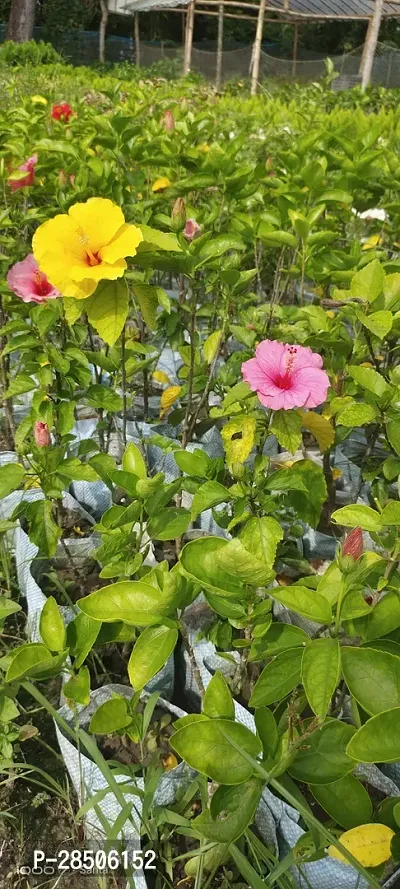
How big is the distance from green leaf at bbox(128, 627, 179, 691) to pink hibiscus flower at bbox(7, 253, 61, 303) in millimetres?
852

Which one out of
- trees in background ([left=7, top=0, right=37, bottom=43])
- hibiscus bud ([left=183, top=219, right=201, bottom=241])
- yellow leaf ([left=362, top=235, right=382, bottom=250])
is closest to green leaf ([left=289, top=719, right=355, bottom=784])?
hibiscus bud ([left=183, top=219, right=201, bottom=241])

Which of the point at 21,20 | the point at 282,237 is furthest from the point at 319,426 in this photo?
the point at 21,20

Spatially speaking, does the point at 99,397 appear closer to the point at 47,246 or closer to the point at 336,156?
the point at 47,246

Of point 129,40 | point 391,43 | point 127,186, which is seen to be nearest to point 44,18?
point 129,40

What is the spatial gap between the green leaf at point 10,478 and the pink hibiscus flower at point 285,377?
1.53 feet

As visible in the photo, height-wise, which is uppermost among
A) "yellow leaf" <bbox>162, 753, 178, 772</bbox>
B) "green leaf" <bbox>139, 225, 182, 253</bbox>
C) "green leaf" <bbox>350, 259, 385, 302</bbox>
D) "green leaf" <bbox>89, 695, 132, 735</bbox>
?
"green leaf" <bbox>139, 225, 182, 253</bbox>

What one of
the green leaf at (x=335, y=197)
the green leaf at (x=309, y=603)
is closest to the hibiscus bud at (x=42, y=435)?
the green leaf at (x=309, y=603)

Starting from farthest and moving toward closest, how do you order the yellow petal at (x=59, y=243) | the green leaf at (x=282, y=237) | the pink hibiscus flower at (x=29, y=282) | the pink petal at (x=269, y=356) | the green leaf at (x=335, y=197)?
the green leaf at (x=335, y=197) → the green leaf at (x=282, y=237) → the pink hibiscus flower at (x=29, y=282) → the pink petal at (x=269, y=356) → the yellow petal at (x=59, y=243)

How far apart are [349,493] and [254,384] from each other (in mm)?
918

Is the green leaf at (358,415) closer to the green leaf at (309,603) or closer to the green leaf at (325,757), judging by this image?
the green leaf at (309,603)

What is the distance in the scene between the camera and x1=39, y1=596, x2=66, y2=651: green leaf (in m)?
1.06

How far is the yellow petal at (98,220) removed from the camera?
1.18m

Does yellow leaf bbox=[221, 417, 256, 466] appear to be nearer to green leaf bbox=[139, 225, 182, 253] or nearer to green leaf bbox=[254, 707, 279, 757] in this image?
green leaf bbox=[139, 225, 182, 253]

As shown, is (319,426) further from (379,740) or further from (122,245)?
(379,740)
